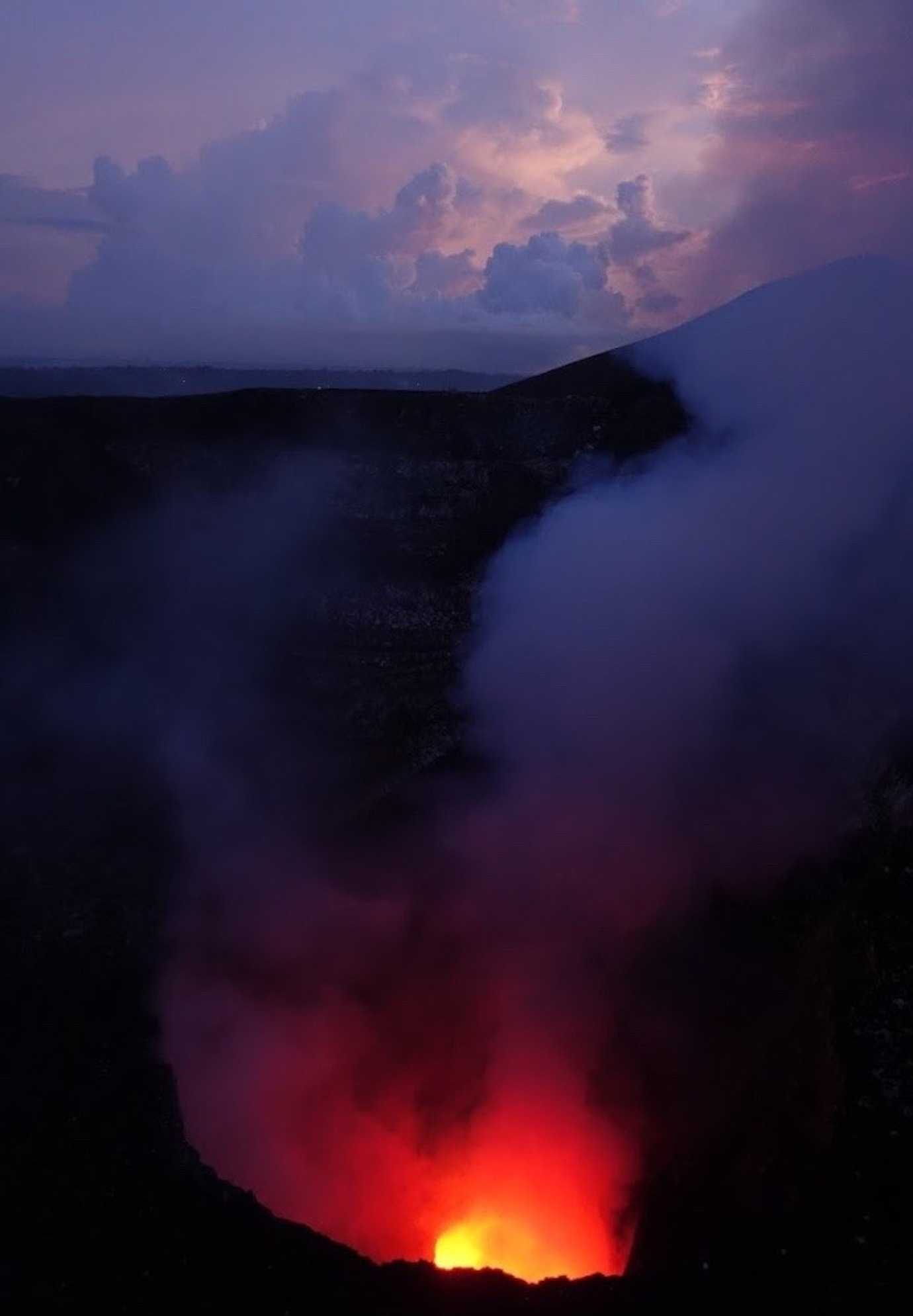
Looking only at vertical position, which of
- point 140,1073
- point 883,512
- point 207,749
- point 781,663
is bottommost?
point 140,1073

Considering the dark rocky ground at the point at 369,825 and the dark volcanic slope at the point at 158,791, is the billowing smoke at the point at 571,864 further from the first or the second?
the dark volcanic slope at the point at 158,791

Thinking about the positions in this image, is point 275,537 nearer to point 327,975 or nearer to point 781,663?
point 327,975

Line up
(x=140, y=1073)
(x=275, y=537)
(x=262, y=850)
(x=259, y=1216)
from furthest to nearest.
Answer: (x=275, y=537) < (x=262, y=850) < (x=140, y=1073) < (x=259, y=1216)

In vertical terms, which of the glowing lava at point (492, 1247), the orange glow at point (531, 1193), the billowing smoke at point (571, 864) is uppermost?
the billowing smoke at point (571, 864)

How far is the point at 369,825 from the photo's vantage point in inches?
670

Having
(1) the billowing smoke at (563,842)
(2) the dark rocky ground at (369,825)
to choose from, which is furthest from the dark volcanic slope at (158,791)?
(1) the billowing smoke at (563,842)

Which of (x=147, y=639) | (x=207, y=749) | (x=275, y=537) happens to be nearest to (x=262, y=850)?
(x=207, y=749)

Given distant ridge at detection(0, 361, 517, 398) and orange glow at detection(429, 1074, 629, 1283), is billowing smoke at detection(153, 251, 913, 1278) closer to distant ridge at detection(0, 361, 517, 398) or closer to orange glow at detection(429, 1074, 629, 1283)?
orange glow at detection(429, 1074, 629, 1283)

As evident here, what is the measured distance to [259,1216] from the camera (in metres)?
8.43

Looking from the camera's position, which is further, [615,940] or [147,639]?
[147,639]

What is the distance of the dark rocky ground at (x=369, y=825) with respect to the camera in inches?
304

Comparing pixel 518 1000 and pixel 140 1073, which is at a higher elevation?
pixel 518 1000

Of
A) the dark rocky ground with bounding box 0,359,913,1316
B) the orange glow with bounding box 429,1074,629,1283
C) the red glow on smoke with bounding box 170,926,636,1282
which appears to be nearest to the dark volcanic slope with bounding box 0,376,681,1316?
the dark rocky ground with bounding box 0,359,913,1316

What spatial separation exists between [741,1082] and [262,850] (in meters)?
8.71
